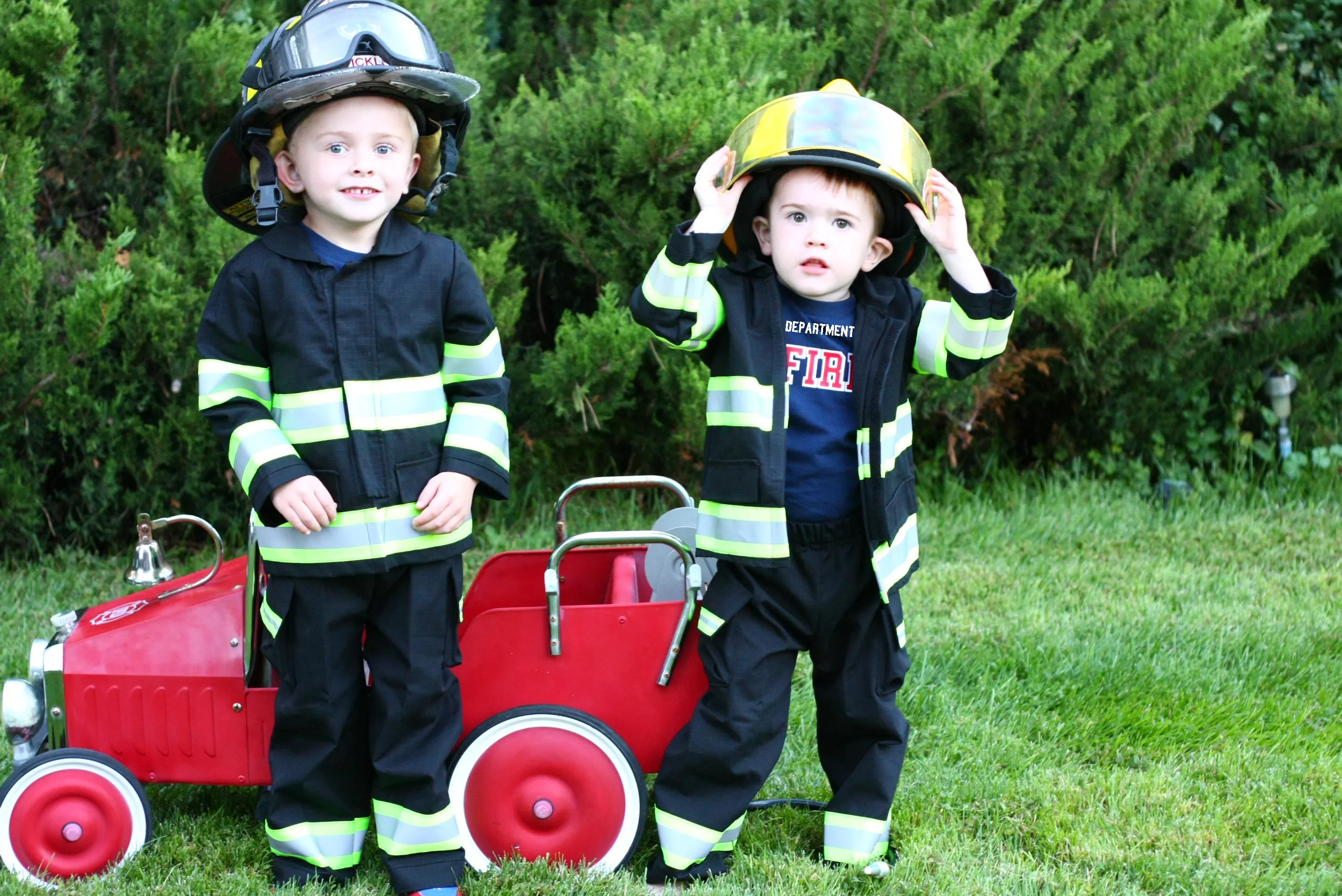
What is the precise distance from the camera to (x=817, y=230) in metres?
2.87

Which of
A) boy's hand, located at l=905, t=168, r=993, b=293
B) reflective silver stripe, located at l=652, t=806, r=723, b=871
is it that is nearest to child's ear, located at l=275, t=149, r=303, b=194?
boy's hand, located at l=905, t=168, r=993, b=293

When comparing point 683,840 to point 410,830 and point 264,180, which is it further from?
point 264,180

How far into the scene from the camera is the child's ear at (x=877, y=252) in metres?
3.01

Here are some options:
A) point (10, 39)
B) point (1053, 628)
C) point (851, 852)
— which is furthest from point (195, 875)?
point (10, 39)

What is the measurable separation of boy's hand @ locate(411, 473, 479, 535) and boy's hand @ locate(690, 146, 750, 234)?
2.35 feet

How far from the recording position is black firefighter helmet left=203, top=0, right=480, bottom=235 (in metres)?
2.70

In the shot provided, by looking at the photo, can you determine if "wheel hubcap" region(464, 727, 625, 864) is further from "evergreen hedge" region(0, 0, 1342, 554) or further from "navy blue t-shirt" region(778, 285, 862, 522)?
"evergreen hedge" region(0, 0, 1342, 554)

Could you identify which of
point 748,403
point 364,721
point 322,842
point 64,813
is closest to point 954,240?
point 748,403

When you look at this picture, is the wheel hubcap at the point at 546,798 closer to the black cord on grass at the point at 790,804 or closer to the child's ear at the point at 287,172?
the black cord on grass at the point at 790,804

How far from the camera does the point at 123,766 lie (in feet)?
9.98

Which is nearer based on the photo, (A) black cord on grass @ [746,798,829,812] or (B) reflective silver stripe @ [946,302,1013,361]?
(B) reflective silver stripe @ [946,302,1013,361]

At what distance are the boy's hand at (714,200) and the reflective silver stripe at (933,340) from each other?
1.62 ft

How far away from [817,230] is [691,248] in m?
0.29

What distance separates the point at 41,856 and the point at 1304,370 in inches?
211
